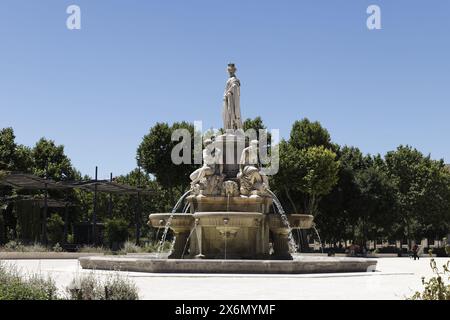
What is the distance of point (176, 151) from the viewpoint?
55.8 meters

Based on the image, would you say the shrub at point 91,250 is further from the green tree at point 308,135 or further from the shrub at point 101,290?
the shrub at point 101,290

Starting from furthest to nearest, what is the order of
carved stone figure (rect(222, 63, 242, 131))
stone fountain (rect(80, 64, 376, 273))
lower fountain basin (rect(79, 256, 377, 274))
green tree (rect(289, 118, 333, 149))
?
green tree (rect(289, 118, 333, 149)) < carved stone figure (rect(222, 63, 242, 131)) < stone fountain (rect(80, 64, 376, 273)) < lower fountain basin (rect(79, 256, 377, 274))

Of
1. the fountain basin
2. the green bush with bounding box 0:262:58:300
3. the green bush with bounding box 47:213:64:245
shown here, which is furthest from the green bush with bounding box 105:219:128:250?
the green bush with bounding box 0:262:58:300

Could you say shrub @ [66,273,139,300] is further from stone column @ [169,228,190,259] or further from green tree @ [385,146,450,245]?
green tree @ [385,146,450,245]

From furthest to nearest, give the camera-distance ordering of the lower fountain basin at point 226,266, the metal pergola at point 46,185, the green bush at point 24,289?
the metal pergola at point 46,185 < the lower fountain basin at point 226,266 < the green bush at point 24,289

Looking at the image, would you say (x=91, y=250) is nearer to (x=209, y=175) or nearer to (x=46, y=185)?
(x=46, y=185)

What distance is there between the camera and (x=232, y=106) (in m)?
24.6

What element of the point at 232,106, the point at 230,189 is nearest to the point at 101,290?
the point at 230,189

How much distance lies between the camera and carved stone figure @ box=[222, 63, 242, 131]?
24.6 meters

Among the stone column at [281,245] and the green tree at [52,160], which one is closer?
the stone column at [281,245]

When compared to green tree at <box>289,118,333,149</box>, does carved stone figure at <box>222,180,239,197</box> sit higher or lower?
lower

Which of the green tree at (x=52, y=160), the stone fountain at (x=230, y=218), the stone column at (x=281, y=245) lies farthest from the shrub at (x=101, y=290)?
the green tree at (x=52, y=160)

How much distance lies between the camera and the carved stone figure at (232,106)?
80.6 feet

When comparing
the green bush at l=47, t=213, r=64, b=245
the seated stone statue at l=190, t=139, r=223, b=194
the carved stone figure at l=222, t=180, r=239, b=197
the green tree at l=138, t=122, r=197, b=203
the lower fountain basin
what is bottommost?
the green bush at l=47, t=213, r=64, b=245
